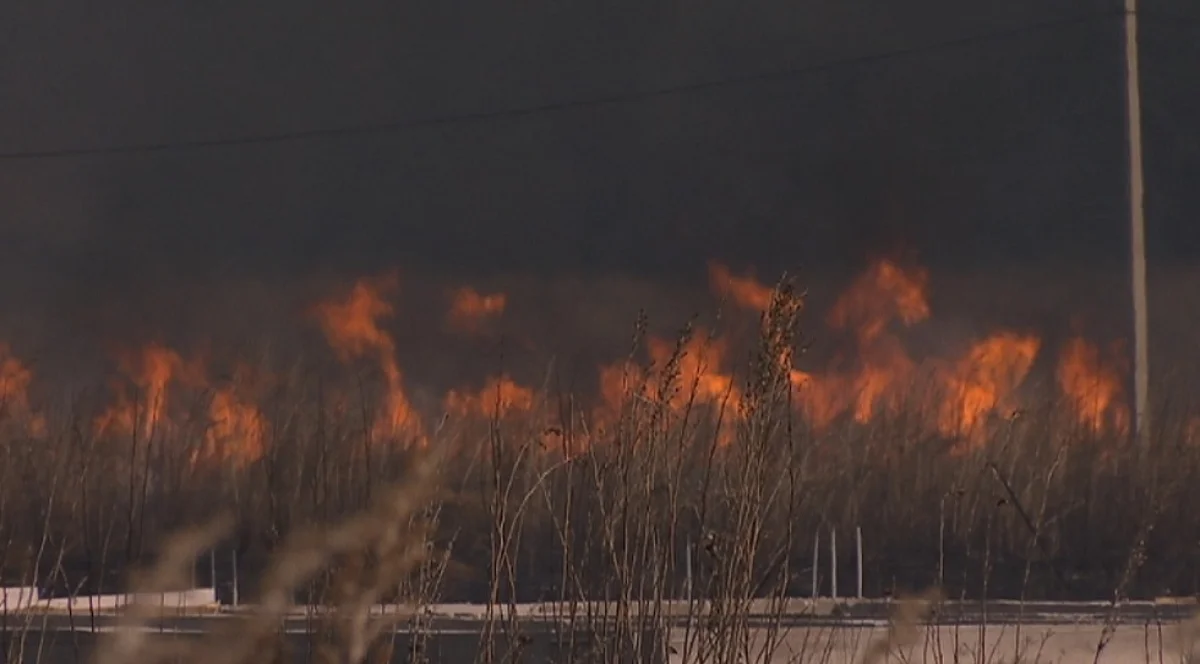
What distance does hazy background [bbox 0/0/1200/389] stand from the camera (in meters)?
12.9

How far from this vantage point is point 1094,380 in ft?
39.5

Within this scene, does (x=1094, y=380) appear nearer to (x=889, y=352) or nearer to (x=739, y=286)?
(x=889, y=352)

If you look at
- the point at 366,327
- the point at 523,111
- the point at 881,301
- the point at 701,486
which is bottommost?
the point at 701,486

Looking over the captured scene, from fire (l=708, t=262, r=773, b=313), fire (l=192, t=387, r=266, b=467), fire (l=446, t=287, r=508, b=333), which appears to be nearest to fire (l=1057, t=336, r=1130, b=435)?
fire (l=708, t=262, r=773, b=313)

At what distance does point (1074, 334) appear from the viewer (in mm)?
12523

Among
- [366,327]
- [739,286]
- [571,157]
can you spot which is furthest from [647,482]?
[571,157]

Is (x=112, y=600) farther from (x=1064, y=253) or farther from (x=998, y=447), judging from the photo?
(x=1064, y=253)

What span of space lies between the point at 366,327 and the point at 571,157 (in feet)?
6.30

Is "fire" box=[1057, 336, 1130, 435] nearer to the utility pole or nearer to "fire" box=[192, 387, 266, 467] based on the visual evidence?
the utility pole

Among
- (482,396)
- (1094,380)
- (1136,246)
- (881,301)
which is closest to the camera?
(1136,246)

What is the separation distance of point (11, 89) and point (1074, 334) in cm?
751

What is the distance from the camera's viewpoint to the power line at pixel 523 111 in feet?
44.0

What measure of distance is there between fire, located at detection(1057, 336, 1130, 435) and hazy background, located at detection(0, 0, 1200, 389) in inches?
9.5

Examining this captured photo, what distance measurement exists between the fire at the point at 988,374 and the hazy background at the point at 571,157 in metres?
0.20
